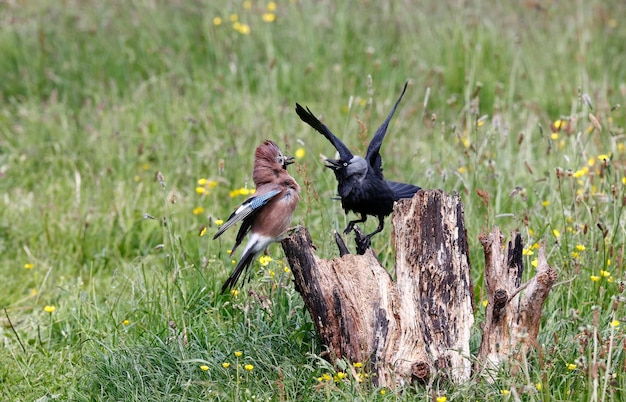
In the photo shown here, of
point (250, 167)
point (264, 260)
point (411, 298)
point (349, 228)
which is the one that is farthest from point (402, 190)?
point (250, 167)

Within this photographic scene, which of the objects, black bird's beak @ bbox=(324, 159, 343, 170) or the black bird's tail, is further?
black bird's beak @ bbox=(324, 159, 343, 170)

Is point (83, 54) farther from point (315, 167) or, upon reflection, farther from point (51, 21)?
point (315, 167)

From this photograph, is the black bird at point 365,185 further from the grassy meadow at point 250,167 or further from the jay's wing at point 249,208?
the jay's wing at point 249,208

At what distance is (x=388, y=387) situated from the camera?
13.2ft

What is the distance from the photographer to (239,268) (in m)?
4.77

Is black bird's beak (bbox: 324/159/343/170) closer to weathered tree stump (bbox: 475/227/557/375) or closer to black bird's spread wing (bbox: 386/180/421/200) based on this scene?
black bird's spread wing (bbox: 386/180/421/200)

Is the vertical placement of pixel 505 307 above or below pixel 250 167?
below

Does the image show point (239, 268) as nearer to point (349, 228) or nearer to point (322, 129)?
point (349, 228)

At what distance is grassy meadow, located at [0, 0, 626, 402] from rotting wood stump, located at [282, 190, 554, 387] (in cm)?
14

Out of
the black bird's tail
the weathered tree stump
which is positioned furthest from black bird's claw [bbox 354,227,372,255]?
the weathered tree stump

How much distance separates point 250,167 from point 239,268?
1.97 metres

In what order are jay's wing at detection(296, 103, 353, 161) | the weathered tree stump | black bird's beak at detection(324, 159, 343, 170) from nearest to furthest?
the weathered tree stump < jay's wing at detection(296, 103, 353, 161) < black bird's beak at detection(324, 159, 343, 170)

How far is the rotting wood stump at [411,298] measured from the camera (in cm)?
410

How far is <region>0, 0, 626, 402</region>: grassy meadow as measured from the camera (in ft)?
14.0
